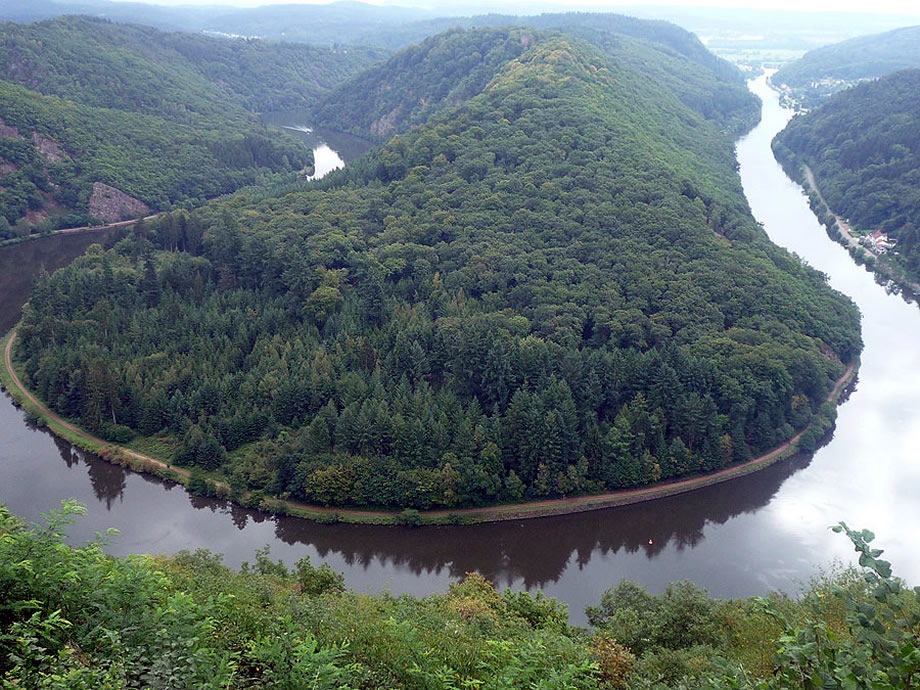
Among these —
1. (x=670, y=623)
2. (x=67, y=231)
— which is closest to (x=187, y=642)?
(x=670, y=623)

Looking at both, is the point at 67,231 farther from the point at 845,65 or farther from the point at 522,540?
the point at 845,65

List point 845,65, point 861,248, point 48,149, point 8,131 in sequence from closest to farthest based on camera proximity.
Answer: point 861,248 < point 8,131 < point 48,149 < point 845,65

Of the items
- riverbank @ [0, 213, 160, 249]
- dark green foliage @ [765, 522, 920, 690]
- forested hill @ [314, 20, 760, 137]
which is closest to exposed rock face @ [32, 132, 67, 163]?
riverbank @ [0, 213, 160, 249]

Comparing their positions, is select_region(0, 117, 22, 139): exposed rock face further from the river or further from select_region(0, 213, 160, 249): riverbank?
the river

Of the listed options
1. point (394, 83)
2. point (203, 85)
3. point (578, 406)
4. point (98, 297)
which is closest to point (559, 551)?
point (578, 406)

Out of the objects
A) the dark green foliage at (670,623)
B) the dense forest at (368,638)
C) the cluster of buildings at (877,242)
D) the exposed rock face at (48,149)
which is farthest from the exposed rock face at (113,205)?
the cluster of buildings at (877,242)

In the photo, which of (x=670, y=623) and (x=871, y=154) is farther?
(x=871, y=154)

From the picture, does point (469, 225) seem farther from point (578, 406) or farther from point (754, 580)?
point (754, 580)
